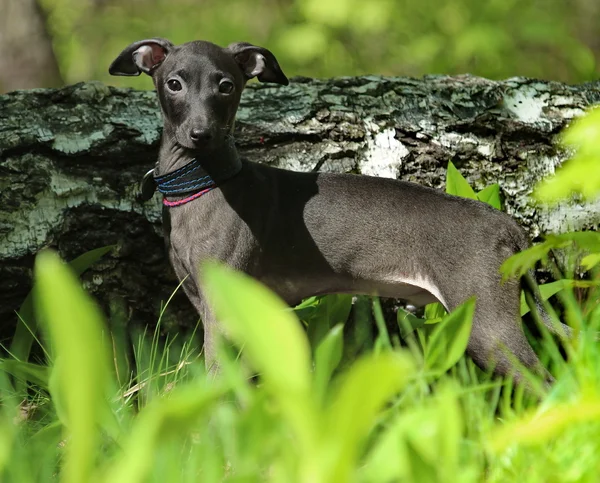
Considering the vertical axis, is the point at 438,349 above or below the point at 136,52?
below

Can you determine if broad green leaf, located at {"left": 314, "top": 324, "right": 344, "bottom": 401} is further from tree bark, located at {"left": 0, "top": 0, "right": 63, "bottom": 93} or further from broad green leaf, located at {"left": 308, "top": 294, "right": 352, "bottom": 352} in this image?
tree bark, located at {"left": 0, "top": 0, "right": 63, "bottom": 93}

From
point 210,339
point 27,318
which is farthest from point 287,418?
point 27,318

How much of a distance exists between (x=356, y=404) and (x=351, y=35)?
23.9 feet

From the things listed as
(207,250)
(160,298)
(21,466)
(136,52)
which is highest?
(136,52)

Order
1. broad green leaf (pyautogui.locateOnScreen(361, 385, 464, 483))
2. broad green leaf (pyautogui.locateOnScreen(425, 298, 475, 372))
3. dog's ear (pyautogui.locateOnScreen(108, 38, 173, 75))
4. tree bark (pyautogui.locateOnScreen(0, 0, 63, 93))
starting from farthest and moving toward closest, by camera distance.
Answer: tree bark (pyautogui.locateOnScreen(0, 0, 63, 93)) < dog's ear (pyautogui.locateOnScreen(108, 38, 173, 75)) < broad green leaf (pyautogui.locateOnScreen(425, 298, 475, 372)) < broad green leaf (pyautogui.locateOnScreen(361, 385, 464, 483))

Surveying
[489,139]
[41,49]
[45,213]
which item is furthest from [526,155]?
[41,49]

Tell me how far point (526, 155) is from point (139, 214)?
6.71 feet

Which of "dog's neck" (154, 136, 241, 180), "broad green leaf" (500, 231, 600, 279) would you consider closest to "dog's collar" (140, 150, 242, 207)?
"dog's neck" (154, 136, 241, 180)

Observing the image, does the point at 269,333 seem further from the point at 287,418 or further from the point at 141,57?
the point at 141,57

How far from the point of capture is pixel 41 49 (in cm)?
712

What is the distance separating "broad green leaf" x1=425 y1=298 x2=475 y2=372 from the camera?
255 cm

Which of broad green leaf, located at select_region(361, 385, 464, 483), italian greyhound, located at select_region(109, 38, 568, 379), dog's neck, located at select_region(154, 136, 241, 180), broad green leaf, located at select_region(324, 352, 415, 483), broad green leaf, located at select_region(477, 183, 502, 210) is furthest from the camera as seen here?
broad green leaf, located at select_region(477, 183, 502, 210)

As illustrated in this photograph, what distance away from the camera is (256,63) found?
376cm

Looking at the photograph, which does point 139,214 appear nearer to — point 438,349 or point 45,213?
point 45,213
